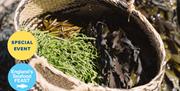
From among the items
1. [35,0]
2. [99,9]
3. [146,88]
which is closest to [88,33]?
[99,9]

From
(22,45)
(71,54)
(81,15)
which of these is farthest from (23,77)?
(81,15)

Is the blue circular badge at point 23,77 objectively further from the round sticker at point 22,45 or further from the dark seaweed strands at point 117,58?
the dark seaweed strands at point 117,58

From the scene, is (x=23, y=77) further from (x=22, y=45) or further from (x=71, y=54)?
(x=71, y=54)

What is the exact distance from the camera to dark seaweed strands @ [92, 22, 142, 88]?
1.86 m

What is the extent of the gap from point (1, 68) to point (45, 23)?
24cm

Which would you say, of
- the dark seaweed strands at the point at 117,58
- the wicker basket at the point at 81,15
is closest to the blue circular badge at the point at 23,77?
the wicker basket at the point at 81,15

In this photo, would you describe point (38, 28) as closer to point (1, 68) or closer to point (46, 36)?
point (46, 36)

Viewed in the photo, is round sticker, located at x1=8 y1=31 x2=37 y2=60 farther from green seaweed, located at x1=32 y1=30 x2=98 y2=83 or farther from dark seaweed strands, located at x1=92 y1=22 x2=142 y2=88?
dark seaweed strands, located at x1=92 y1=22 x2=142 y2=88

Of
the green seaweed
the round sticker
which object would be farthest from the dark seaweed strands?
the round sticker

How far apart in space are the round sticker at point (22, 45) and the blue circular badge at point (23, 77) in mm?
31

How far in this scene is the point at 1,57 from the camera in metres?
2.07

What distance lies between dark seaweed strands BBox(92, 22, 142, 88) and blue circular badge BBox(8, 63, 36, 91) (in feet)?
0.89

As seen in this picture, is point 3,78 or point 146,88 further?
point 3,78

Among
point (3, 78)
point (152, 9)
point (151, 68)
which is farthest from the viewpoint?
point (152, 9)
